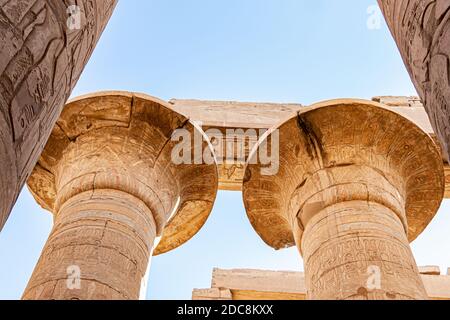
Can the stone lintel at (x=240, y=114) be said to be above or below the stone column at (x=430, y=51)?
above

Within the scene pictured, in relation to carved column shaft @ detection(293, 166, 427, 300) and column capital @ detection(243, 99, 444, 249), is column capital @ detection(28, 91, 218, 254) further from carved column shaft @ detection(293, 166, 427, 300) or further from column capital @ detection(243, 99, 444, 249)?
carved column shaft @ detection(293, 166, 427, 300)

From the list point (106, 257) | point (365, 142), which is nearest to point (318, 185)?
point (365, 142)

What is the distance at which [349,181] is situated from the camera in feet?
20.2

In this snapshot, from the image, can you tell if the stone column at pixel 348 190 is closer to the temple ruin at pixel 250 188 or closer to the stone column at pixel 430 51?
the temple ruin at pixel 250 188

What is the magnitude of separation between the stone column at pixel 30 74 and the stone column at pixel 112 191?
7.86ft

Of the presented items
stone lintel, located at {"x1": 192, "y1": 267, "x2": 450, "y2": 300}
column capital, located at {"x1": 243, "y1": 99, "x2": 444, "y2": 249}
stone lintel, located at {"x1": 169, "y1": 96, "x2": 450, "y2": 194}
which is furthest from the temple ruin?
stone lintel, located at {"x1": 192, "y1": 267, "x2": 450, "y2": 300}

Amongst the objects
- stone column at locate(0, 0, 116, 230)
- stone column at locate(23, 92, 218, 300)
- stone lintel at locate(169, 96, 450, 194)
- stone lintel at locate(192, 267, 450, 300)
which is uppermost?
stone lintel at locate(169, 96, 450, 194)

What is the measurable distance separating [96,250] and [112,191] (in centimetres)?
98

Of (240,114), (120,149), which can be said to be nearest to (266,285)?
(240,114)

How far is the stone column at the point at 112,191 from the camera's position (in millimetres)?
4977

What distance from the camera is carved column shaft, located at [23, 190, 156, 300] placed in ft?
15.6

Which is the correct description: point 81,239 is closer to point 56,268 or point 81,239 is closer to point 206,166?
point 56,268

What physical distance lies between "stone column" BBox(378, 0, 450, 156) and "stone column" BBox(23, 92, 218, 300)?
3.36 meters

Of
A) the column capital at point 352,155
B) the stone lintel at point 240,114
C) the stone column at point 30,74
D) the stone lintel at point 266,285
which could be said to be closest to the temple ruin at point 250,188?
the column capital at point 352,155
